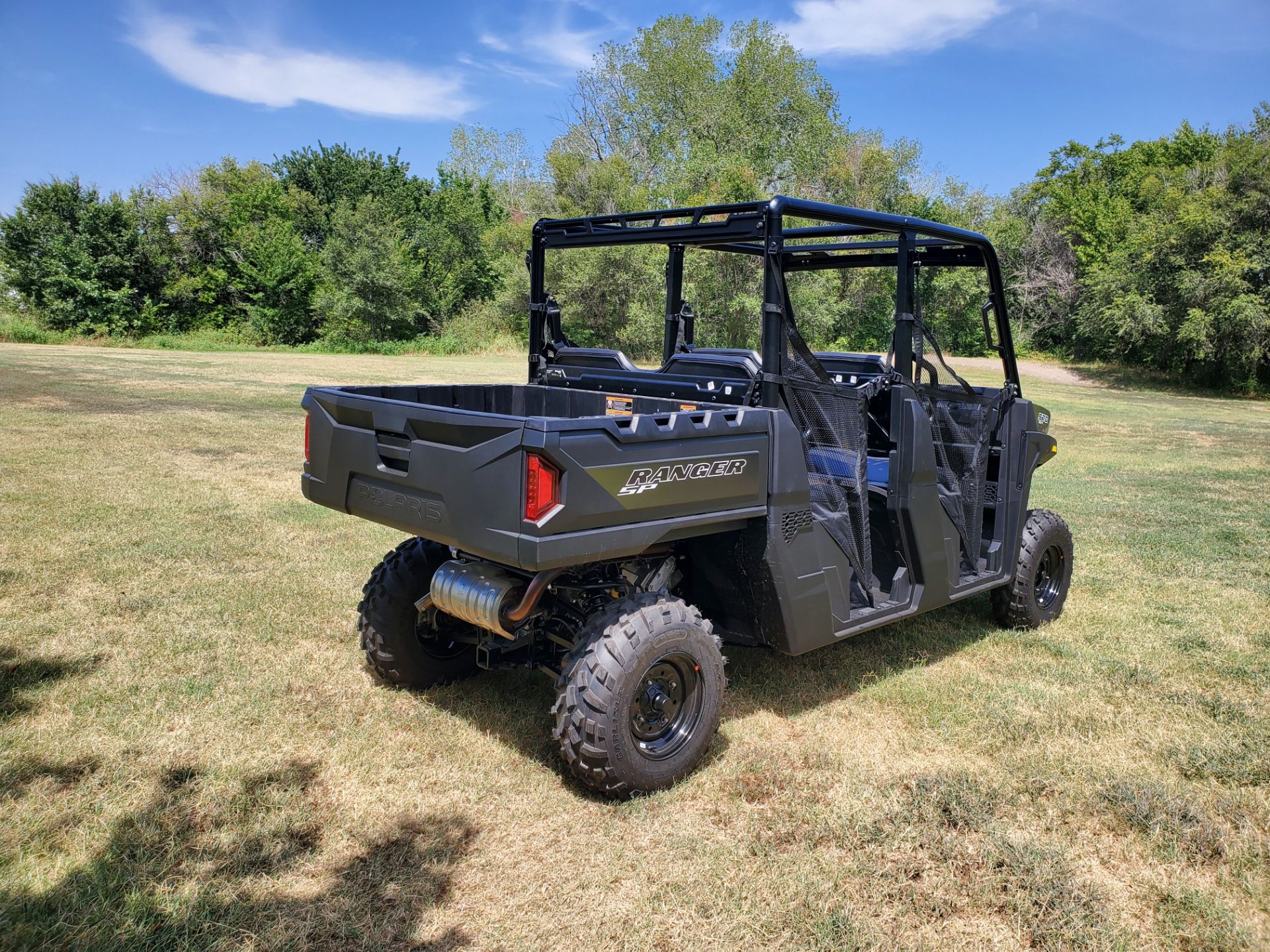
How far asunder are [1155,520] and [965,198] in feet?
146

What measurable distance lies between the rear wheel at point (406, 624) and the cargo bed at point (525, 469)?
21.6 inches

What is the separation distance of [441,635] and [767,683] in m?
1.69

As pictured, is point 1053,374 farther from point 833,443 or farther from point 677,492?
point 677,492

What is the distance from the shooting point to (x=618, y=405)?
4.52 m

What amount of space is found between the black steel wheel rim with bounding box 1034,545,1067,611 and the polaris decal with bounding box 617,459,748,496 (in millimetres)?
3158

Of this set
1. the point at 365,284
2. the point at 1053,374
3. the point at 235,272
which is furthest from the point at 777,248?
the point at 235,272

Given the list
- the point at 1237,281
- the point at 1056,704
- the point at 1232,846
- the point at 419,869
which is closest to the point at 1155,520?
the point at 1056,704

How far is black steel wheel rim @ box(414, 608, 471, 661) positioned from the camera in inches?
178

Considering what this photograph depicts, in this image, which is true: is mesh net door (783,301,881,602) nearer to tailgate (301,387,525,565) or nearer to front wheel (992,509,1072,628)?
tailgate (301,387,525,565)

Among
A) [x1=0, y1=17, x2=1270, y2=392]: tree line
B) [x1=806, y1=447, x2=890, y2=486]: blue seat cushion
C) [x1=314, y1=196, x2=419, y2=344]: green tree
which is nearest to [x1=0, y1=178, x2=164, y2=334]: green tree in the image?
[x1=0, y1=17, x2=1270, y2=392]: tree line

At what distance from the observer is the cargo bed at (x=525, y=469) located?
10.4ft

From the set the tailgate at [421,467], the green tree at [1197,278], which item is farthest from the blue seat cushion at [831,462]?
the green tree at [1197,278]

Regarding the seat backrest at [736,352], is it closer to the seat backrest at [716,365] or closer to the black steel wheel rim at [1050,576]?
the seat backrest at [716,365]

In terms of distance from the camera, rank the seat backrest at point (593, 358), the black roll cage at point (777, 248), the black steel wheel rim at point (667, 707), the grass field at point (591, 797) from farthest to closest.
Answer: the seat backrest at point (593, 358) < the black roll cage at point (777, 248) < the black steel wheel rim at point (667, 707) < the grass field at point (591, 797)
